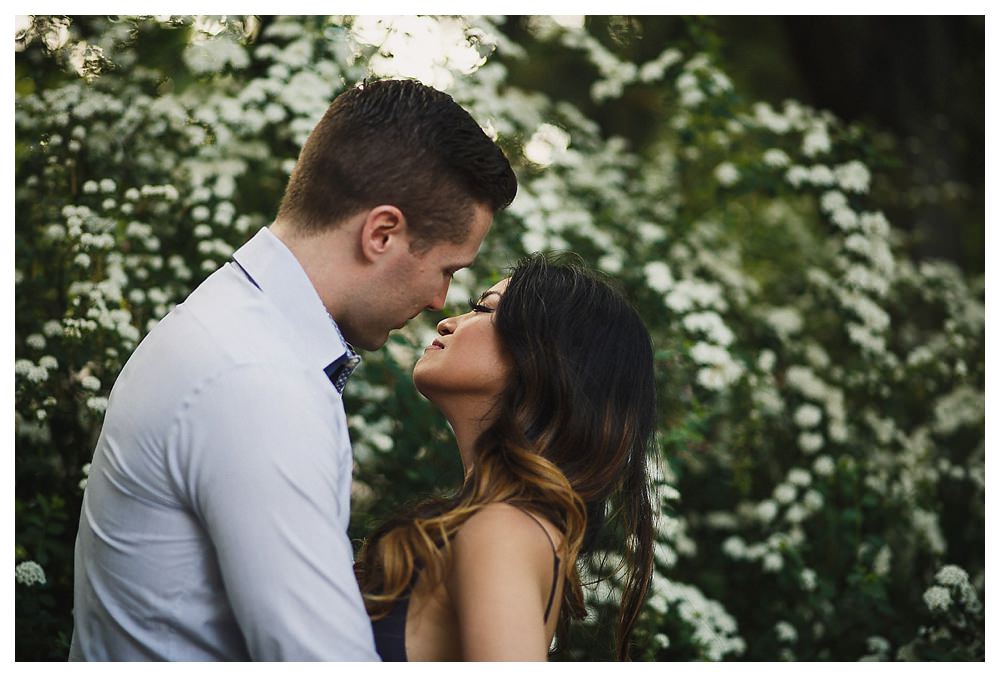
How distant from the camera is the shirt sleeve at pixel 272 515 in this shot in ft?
4.84

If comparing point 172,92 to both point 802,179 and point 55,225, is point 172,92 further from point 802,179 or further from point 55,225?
point 802,179

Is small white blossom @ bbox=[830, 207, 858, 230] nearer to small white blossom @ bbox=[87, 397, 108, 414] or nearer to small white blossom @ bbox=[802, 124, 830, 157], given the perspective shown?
small white blossom @ bbox=[802, 124, 830, 157]

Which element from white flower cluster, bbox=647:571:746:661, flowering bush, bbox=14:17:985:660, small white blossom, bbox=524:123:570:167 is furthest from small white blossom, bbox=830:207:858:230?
white flower cluster, bbox=647:571:746:661

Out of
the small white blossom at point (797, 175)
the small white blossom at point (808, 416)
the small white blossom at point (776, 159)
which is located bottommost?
the small white blossom at point (808, 416)

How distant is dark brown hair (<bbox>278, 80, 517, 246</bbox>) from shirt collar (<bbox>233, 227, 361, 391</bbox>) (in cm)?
10

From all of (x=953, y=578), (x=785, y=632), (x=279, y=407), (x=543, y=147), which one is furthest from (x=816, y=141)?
(x=279, y=407)

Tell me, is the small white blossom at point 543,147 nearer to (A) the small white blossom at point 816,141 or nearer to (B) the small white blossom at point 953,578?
(A) the small white blossom at point 816,141

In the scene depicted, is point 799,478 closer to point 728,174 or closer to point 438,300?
point 728,174

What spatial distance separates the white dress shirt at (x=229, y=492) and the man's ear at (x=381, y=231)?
15cm

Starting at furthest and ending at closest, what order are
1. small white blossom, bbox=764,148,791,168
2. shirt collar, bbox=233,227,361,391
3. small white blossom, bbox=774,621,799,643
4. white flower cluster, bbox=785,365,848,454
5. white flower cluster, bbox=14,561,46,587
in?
small white blossom, bbox=764,148,791,168
white flower cluster, bbox=785,365,848,454
small white blossom, bbox=774,621,799,643
white flower cluster, bbox=14,561,46,587
shirt collar, bbox=233,227,361,391

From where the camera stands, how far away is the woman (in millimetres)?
1885

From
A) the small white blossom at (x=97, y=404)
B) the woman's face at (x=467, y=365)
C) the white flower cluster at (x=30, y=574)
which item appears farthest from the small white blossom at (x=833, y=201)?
the white flower cluster at (x=30, y=574)

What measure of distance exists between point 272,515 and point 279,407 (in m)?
0.18
